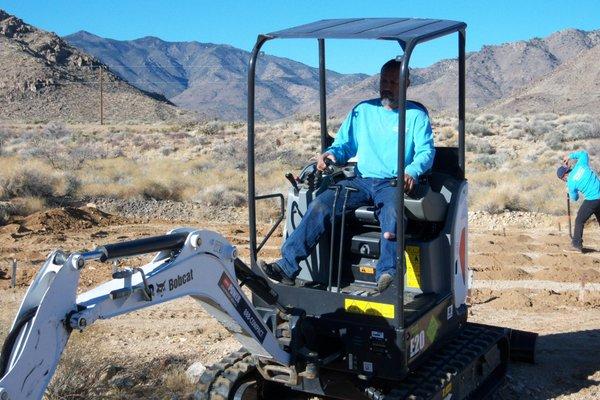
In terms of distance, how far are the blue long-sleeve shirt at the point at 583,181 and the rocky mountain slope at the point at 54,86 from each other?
60.5 metres

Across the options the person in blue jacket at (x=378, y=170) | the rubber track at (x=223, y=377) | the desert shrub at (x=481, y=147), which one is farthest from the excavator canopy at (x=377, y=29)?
the desert shrub at (x=481, y=147)

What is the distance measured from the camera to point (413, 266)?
6.28 meters

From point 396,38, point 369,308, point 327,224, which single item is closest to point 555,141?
point 327,224

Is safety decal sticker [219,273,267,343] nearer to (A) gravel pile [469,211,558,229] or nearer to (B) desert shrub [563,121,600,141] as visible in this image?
(A) gravel pile [469,211,558,229]

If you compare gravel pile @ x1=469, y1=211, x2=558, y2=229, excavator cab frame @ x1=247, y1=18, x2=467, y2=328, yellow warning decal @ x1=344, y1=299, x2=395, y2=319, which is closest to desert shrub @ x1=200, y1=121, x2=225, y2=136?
gravel pile @ x1=469, y1=211, x2=558, y2=229

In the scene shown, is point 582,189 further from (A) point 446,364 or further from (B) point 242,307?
(B) point 242,307

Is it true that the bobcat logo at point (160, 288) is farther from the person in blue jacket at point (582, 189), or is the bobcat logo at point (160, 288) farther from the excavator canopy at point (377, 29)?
the person in blue jacket at point (582, 189)

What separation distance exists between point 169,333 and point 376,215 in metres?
3.77

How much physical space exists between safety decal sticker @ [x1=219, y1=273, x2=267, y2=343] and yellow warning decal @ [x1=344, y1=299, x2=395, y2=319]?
70 cm

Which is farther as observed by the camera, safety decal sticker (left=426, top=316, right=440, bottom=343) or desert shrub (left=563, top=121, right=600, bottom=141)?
desert shrub (left=563, top=121, right=600, bottom=141)

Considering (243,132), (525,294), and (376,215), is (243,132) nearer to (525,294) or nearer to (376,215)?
(525,294)

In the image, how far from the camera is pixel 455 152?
693cm

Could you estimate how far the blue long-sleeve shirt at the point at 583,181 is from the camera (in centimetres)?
1383

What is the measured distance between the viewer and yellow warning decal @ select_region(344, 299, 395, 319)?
5656 mm
